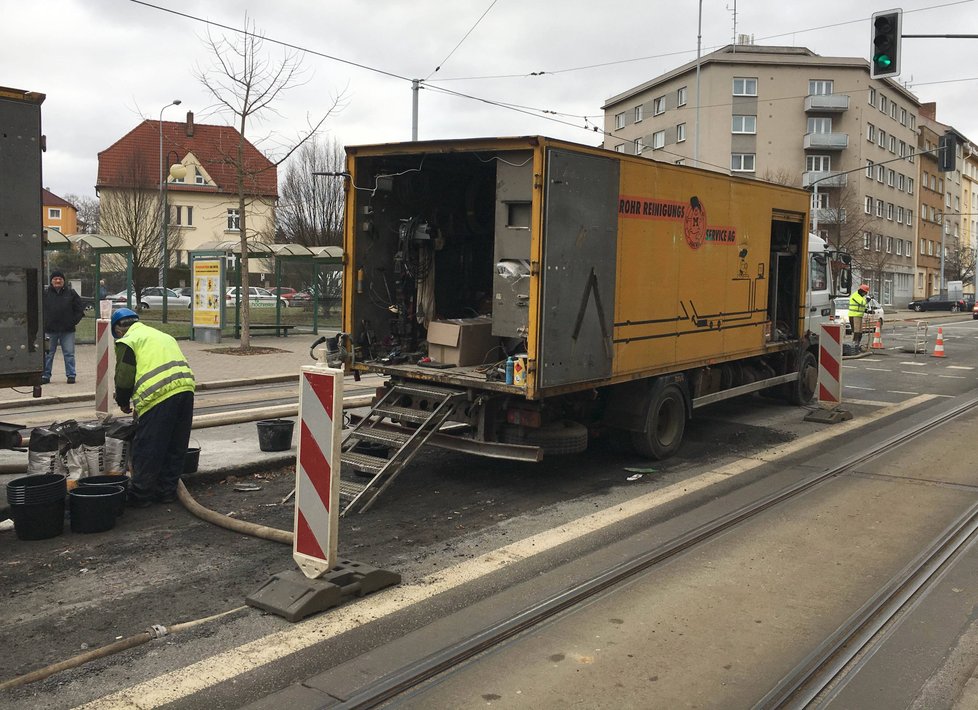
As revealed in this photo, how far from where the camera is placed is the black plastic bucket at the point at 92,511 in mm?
6117

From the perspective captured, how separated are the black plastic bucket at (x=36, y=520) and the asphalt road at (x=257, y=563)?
8 centimetres

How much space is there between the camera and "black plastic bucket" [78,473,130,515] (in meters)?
6.42

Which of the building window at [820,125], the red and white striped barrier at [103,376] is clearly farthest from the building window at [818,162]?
the red and white striped barrier at [103,376]

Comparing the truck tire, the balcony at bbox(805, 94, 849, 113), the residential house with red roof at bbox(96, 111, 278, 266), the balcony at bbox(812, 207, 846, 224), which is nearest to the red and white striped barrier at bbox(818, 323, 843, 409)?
the truck tire

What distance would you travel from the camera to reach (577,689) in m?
3.96

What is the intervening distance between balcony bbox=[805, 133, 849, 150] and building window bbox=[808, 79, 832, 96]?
9.78ft

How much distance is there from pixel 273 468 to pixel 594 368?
317cm

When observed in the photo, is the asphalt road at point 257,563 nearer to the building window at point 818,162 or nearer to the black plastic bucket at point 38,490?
the black plastic bucket at point 38,490

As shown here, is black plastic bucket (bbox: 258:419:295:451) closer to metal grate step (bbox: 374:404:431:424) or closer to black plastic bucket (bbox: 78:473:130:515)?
metal grate step (bbox: 374:404:431:424)

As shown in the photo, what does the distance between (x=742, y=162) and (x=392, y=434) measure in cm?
5633

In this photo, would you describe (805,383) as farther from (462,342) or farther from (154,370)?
(154,370)

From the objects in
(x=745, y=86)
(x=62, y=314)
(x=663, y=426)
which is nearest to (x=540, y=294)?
(x=663, y=426)

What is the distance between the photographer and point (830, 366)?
11.4 meters

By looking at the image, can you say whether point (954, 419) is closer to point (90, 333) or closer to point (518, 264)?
point (518, 264)
